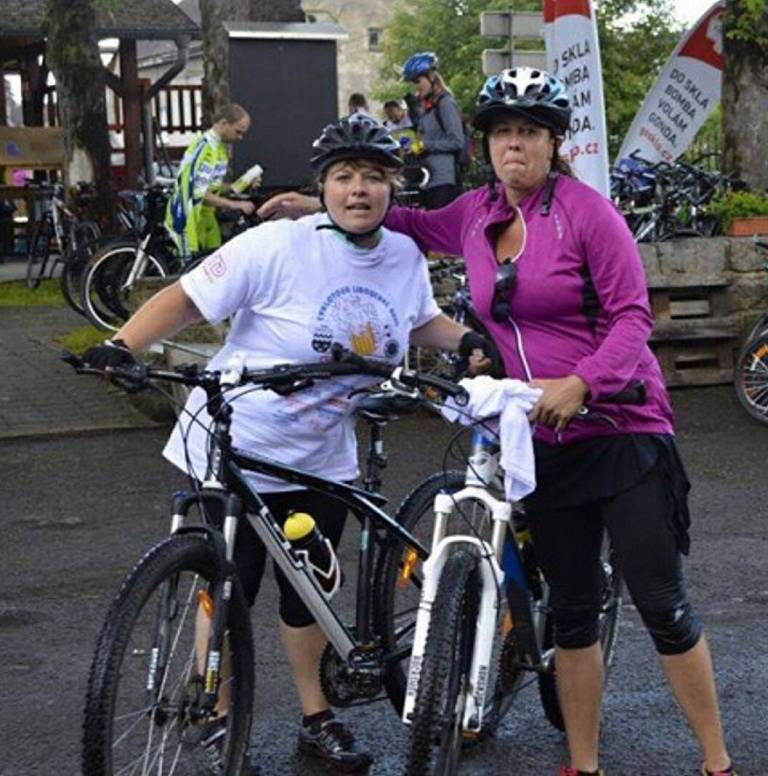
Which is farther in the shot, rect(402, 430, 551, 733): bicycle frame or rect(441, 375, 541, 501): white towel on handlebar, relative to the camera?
rect(441, 375, 541, 501): white towel on handlebar

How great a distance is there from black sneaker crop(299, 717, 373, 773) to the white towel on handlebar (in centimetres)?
114

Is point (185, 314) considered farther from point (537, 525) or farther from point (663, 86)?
point (663, 86)

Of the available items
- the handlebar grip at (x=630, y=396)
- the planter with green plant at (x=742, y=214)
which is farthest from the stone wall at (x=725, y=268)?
the handlebar grip at (x=630, y=396)

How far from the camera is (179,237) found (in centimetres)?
1352

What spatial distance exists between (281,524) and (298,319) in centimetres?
56

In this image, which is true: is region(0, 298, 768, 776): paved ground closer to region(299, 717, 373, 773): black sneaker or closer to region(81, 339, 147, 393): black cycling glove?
region(299, 717, 373, 773): black sneaker

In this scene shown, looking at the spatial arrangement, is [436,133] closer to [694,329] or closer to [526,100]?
[694,329]

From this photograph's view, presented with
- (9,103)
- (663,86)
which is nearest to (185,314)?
(663,86)

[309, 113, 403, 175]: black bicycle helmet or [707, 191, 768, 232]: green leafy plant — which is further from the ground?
[309, 113, 403, 175]: black bicycle helmet

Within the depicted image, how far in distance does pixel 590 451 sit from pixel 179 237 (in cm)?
938

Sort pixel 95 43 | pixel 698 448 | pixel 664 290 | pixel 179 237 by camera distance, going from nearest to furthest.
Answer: pixel 698 448 → pixel 664 290 → pixel 179 237 → pixel 95 43

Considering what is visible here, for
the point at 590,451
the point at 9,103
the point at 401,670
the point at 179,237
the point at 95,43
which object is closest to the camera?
the point at 590,451

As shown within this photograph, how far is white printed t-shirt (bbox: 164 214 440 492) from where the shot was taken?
4.68m

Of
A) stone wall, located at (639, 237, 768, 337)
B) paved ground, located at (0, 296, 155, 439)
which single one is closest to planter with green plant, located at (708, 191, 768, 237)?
stone wall, located at (639, 237, 768, 337)
